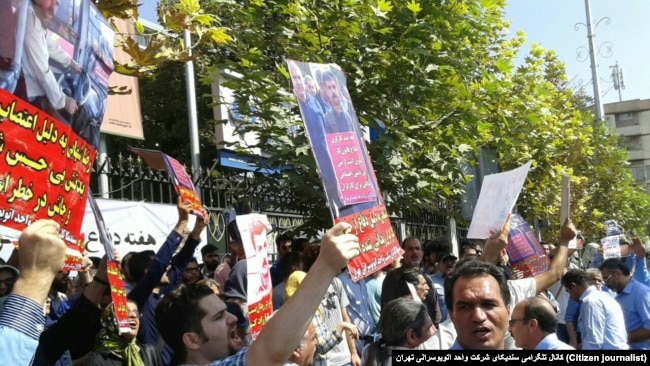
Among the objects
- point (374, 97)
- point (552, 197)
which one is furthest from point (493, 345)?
point (552, 197)

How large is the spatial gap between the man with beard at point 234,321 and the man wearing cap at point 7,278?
5.49 ft

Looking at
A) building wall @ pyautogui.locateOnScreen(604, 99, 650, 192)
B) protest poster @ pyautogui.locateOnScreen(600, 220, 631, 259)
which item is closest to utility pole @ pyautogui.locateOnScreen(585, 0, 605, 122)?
protest poster @ pyautogui.locateOnScreen(600, 220, 631, 259)

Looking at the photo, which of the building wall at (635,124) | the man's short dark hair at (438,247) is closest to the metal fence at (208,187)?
the man's short dark hair at (438,247)

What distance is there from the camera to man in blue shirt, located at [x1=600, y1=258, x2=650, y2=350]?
780 cm

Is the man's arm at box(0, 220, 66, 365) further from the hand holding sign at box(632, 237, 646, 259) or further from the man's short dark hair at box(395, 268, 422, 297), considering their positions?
the hand holding sign at box(632, 237, 646, 259)

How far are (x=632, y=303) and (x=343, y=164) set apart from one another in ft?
16.8

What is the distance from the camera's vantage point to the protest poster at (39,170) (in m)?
2.63

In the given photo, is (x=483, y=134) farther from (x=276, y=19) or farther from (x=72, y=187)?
(x=72, y=187)

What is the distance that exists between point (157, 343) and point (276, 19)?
4.07m

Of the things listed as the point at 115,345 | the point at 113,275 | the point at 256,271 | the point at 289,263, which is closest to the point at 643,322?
the point at 289,263

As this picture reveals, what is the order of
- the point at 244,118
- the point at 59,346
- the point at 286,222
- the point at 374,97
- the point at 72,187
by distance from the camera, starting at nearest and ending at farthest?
1. the point at 72,187
2. the point at 59,346
3. the point at 374,97
4. the point at 244,118
5. the point at 286,222

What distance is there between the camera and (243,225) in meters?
4.70

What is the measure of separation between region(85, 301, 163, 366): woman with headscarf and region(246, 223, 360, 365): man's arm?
7.09 feet

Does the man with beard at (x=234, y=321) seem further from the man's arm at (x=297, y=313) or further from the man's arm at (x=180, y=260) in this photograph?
the man's arm at (x=180, y=260)
